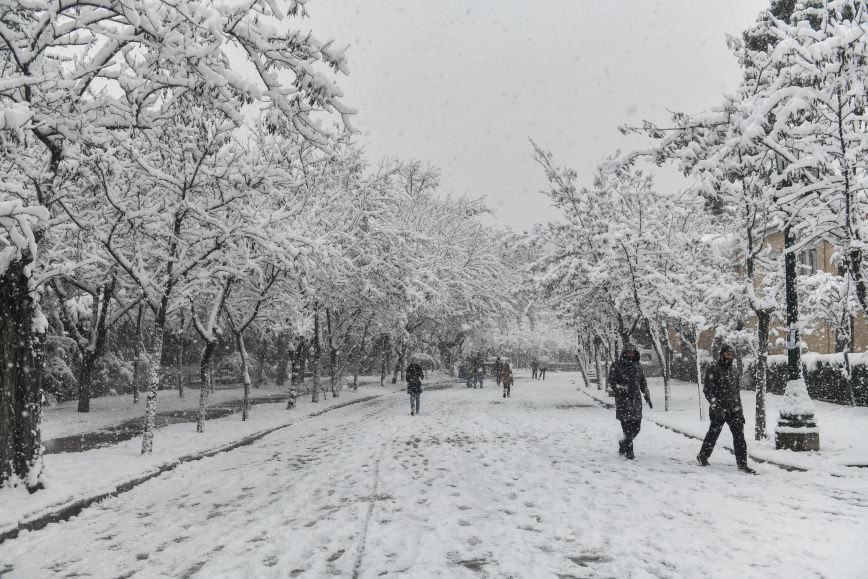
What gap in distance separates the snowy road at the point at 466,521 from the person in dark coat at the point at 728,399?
0.44 m

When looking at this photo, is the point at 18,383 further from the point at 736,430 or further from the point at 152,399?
the point at 736,430

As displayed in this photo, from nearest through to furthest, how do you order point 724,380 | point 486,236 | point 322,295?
point 724,380 < point 322,295 < point 486,236

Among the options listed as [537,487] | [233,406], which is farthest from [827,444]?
[233,406]

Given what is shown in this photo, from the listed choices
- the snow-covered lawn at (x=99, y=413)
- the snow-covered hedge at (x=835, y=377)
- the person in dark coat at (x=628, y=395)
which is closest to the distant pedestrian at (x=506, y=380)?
the snow-covered hedge at (x=835, y=377)

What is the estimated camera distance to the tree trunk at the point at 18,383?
790 centimetres

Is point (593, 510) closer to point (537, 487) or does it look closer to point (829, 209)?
point (537, 487)

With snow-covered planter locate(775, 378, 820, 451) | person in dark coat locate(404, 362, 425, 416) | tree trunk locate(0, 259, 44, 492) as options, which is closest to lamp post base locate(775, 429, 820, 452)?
snow-covered planter locate(775, 378, 820, 451)

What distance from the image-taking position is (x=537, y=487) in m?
8.25

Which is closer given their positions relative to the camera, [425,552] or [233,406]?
[425,552]

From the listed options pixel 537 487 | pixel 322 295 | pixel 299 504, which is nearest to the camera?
pixel 299 504

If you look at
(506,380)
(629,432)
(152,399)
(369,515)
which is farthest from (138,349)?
(369,515)

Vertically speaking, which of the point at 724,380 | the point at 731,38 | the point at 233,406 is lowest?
the point at 233,406

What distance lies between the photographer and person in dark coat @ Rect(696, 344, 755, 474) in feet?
29.8

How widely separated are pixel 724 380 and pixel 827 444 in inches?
155
